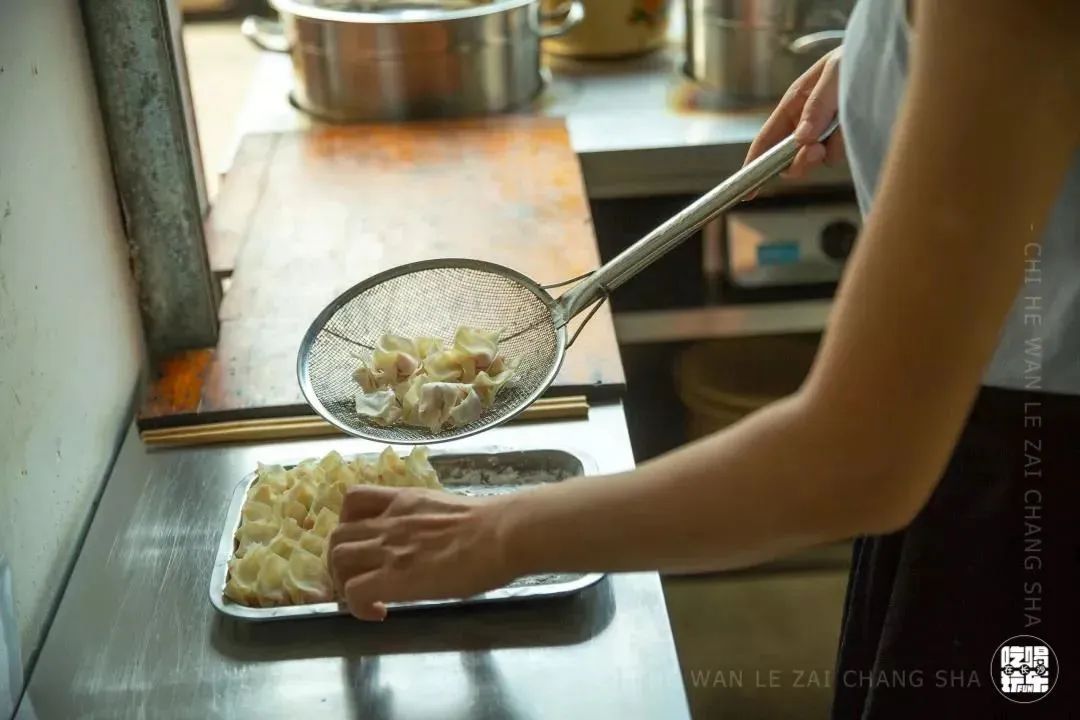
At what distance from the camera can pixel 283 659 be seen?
0.86m

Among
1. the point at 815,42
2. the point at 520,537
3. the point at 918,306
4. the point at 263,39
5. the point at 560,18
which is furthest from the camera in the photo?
the point at 560,18

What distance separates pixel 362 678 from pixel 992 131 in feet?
1.82

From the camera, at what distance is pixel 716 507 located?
0.61m

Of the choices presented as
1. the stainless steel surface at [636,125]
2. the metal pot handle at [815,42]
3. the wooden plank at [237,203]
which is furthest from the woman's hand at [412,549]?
the metal pot handle at [815,42]

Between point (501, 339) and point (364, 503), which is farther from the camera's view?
point (501, 339)

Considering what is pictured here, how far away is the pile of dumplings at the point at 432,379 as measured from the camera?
978 mm

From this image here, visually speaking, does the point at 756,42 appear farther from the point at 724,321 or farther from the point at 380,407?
the point at 380,407

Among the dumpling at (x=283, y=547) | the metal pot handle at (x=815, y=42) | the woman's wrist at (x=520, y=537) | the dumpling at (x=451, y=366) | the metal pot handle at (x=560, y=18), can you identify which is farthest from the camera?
the metal pot handle at (x=560, y=18)

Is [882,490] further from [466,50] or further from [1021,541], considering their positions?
[466,50]

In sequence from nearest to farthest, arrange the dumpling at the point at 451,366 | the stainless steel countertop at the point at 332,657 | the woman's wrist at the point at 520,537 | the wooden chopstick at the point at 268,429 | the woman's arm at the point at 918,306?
the woman's arm at the point at 918,306, the woman's wrist at the point at 520,537, the stainless steel countertop at the point at 332,657, the dumpling at the point at 451,366, the wooden chopstick at the point at 268,429

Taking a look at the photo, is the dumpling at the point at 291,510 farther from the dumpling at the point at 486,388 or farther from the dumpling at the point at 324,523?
the dumpling at the point at 486,388

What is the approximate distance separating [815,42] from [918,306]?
1.13m

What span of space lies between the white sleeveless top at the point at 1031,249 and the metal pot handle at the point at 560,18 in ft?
2.84

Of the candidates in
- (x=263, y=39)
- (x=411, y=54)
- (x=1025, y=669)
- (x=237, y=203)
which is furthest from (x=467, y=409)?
(x=263, y=39)
